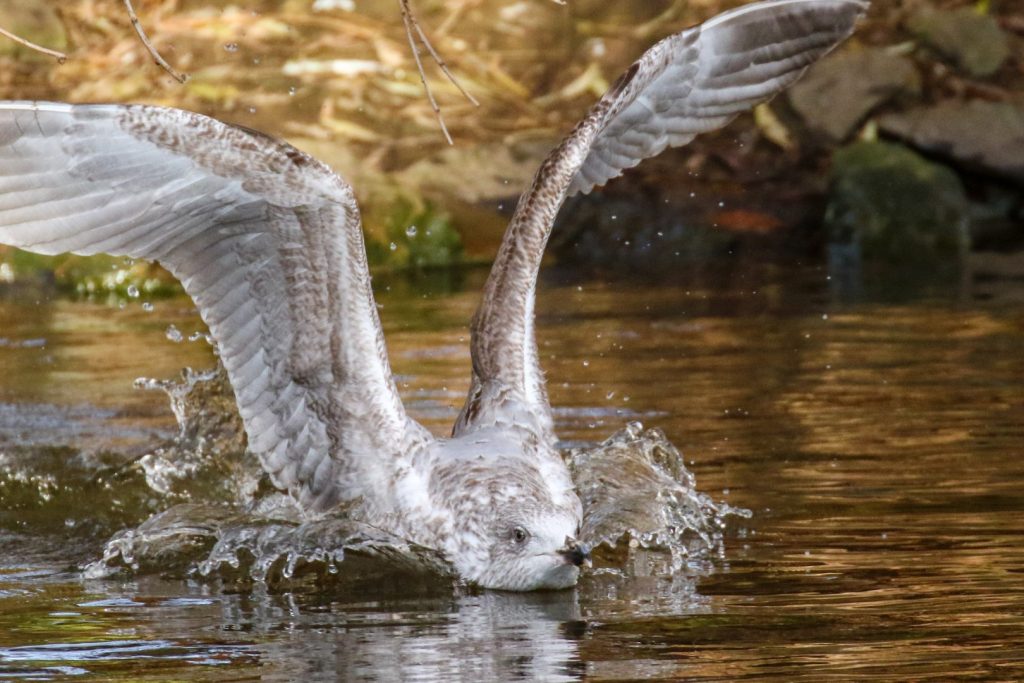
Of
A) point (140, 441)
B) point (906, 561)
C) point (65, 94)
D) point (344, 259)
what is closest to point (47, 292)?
point (65, 94)

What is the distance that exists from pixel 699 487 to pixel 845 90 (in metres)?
10.9

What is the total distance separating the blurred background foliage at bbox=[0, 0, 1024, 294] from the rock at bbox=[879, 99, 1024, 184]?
19mm

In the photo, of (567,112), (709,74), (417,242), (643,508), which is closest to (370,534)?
(643,508)

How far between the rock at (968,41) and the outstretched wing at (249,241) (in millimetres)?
12628

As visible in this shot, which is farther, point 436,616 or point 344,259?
point 344,259

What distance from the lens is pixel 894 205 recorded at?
15789 mm

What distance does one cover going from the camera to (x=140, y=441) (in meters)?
8.42

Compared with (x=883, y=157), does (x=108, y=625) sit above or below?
below

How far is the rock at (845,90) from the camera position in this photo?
17359mm

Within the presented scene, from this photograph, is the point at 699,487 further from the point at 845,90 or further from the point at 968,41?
the point at 968,41

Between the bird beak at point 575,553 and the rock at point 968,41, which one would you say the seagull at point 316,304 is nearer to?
the bird beak at point 575,553

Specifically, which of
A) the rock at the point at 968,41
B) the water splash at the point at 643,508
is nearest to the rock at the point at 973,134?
the rock at the point at 968,41

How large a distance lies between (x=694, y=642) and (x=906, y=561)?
1156mm

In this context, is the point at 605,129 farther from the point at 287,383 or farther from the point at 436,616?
the point at 436,616
